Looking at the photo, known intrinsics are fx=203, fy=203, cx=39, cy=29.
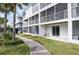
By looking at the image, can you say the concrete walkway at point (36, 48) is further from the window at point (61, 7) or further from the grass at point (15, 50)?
the window at point (61, 7)

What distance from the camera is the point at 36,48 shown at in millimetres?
8445

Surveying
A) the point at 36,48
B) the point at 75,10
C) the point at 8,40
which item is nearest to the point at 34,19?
the point at 8,40

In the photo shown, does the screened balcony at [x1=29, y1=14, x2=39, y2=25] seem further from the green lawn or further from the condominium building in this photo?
the green lawn

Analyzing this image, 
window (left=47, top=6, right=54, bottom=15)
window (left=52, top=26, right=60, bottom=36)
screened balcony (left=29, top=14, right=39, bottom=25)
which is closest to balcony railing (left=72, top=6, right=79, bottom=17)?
window (left=47, top=6, right=54, bottom=15)

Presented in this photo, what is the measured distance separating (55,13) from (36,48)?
4061 mm

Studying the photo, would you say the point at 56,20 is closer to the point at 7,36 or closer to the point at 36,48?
the point at 7,36

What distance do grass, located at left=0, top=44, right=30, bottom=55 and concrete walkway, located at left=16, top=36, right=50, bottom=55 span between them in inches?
9.0

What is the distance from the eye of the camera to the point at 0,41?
29.3 ft

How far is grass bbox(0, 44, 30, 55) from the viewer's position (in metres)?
8.12

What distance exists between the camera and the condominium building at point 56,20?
1008cm

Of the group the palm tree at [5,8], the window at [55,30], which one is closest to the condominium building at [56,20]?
the window at [55,30]

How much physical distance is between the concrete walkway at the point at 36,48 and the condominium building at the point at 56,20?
74 centimetres
